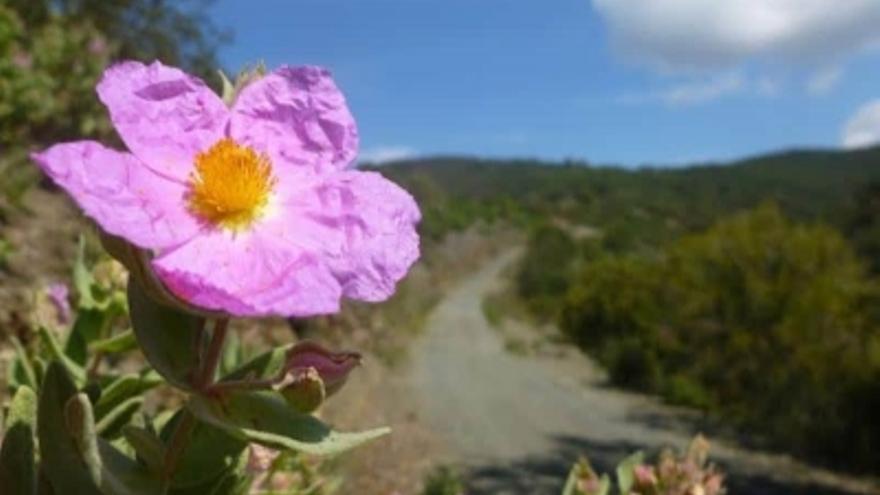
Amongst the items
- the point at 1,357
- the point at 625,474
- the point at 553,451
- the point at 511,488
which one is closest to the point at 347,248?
the point at 625,474

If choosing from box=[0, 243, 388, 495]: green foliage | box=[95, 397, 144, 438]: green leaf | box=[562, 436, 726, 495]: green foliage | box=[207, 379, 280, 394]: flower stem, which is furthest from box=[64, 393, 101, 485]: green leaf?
box=[562, 436, 726, 495]: green foliage

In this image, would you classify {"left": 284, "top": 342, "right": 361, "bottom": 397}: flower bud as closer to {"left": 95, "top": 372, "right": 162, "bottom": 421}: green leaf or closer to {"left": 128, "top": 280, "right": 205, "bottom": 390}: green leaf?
{"left": 128, "top": 280, "right": 205, "bottom": 390}: green leaf

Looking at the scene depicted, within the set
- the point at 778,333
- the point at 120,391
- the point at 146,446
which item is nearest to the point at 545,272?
the point at 778,333

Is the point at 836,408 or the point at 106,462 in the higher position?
the point at 106,462

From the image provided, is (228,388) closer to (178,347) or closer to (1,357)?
(178,347)

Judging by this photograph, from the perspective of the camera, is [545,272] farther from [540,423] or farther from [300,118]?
[300,118]

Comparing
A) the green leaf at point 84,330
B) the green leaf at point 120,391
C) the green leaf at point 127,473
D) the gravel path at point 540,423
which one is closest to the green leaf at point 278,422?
the green leaf at point 127,473
